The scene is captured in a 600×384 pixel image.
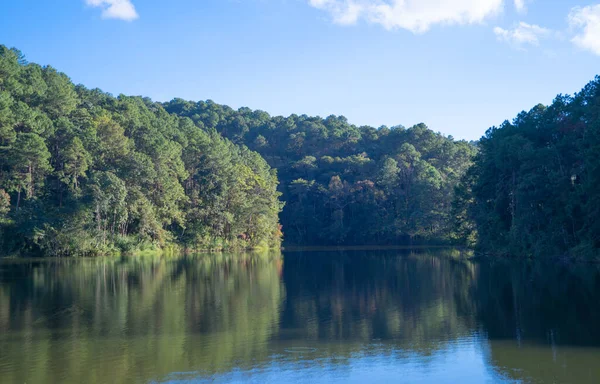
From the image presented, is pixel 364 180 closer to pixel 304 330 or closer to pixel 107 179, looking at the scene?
pixel 107 179

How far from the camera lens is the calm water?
1077cm

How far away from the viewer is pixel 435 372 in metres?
10.7

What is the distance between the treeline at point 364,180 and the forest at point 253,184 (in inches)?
8.9

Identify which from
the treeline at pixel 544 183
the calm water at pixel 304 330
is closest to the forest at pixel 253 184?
the treeline at pixel 544 183

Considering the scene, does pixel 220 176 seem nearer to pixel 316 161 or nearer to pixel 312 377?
pixel 316 161

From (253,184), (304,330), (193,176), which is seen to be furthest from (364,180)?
(304,330)

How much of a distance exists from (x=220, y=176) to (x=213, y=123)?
134 ft

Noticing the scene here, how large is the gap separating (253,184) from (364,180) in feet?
70.1

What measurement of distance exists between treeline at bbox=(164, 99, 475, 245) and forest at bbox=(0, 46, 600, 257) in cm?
23

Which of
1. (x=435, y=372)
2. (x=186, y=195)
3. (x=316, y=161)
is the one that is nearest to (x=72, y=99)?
(x=186, y=195)

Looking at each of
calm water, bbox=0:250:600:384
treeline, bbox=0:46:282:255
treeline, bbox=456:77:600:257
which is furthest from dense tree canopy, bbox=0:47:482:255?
calm water, bbox=0:250:600:384

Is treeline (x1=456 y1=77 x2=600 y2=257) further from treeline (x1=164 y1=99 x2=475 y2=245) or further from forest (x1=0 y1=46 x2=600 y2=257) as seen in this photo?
treeline (x1=164 y1=99 x2=475 y2=245)

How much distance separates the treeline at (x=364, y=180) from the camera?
7581 centimetres

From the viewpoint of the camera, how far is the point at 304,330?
1488 cm
